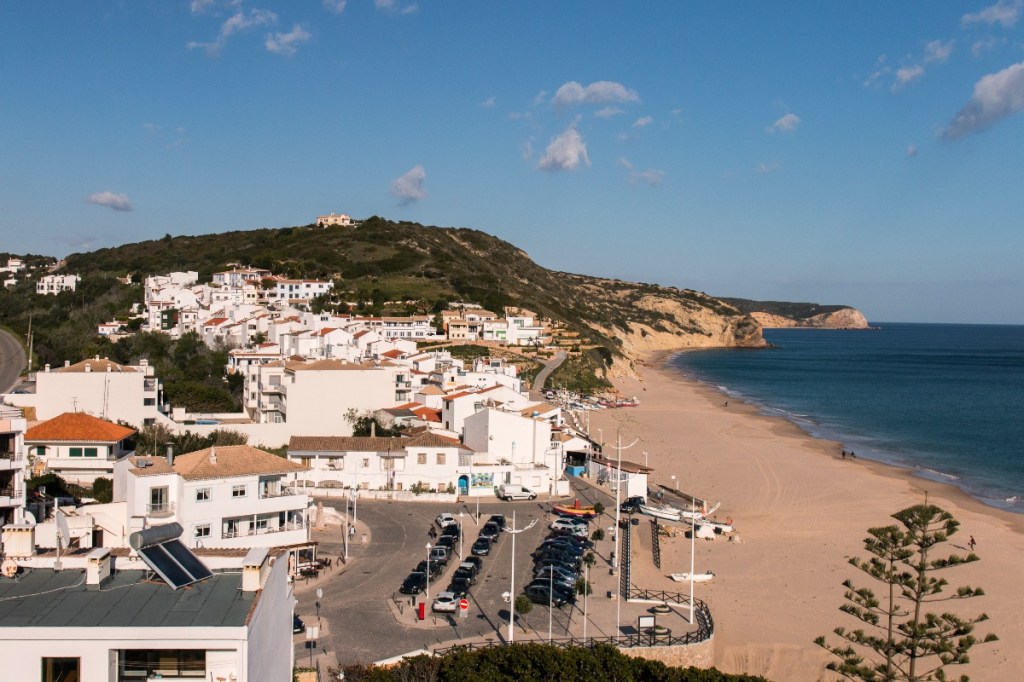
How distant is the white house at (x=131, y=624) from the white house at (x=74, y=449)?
83.0ft

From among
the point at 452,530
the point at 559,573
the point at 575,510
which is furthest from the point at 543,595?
the point at 575,510

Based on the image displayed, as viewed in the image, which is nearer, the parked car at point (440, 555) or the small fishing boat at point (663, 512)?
the parked car at point (440, 555)

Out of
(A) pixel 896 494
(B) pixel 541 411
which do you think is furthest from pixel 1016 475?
(B) pixel 541 411

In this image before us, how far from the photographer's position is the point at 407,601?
21719mm

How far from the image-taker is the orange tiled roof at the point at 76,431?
3203 centimetres

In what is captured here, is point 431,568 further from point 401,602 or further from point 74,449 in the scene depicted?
point 74,449

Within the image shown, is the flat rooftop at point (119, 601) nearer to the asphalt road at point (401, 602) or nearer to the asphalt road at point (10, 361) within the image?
the asphalt road at point (401, 602)

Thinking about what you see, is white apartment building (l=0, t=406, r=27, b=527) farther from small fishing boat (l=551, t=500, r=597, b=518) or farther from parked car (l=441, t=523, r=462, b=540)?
small fishing boat (l=551, t=500, r=597, b=518)

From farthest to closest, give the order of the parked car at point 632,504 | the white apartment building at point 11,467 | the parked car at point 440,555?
1. the parked car at point 632,504
2. the parked car at point 440,555
3. the white apartment building at point 11,467

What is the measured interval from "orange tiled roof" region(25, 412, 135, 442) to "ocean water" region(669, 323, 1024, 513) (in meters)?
37.1

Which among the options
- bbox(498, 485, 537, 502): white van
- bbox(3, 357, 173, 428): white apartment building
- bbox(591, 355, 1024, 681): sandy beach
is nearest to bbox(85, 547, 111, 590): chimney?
bbox(591, 355, 1024, 681): sandy beach

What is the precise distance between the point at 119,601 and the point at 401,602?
1394cm

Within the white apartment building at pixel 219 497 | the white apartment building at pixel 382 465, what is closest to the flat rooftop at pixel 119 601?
the white apartment building at pixel 219 497

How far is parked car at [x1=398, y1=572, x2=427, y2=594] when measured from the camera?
72.7 feet
